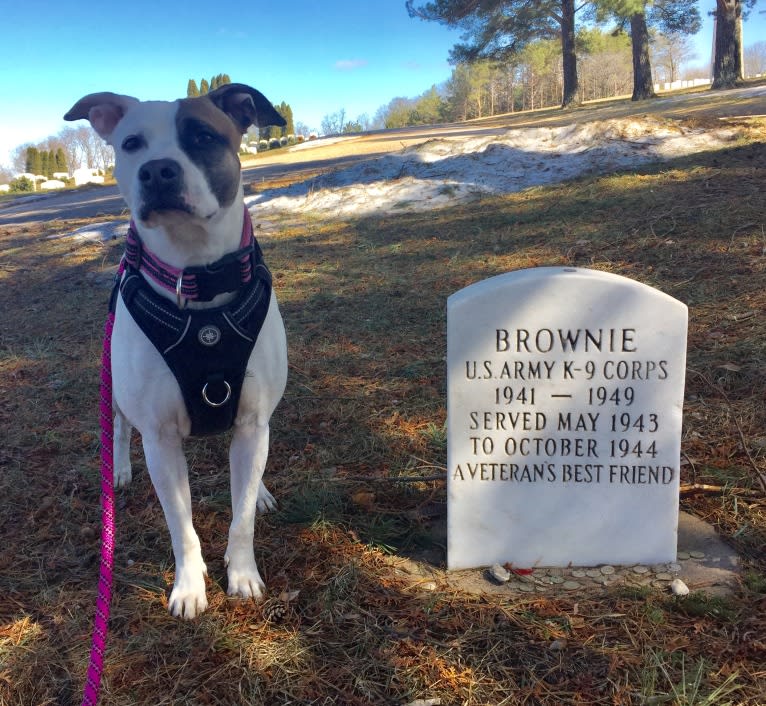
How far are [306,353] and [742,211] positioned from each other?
16.4ft

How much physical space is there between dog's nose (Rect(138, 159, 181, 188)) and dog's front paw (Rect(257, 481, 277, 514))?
1.66 m

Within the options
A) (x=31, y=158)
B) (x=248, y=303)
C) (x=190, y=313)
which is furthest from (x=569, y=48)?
(x=31, y=158)

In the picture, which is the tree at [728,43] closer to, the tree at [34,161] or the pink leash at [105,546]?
the pink leash at [105,546]

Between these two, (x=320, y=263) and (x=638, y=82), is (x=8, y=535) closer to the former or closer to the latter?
(x=320, y=263)

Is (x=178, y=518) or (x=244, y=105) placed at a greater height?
(x=244, y=105)

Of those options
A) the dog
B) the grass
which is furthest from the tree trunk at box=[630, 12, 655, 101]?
the dog

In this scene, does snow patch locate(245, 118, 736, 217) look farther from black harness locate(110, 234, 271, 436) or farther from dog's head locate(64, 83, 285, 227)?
black harness locate(110, 234, 271, 436)

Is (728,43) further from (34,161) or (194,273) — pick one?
(34,161)

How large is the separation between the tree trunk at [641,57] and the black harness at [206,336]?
28.8m

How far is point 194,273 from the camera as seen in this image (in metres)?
2.31

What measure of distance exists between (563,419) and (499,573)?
2.29 feet

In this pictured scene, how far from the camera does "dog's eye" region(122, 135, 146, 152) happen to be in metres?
2.38

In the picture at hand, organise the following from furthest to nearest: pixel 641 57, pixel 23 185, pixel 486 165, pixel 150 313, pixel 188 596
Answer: pixel 23 185
pixel 641 57
pixel 486 165
pixel 188 596
pixel 150 313

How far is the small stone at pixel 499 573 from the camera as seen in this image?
8.52 ft
